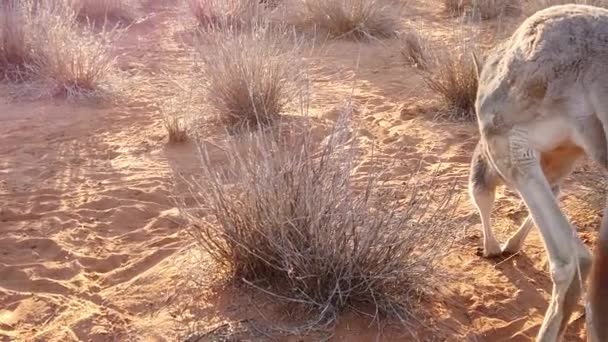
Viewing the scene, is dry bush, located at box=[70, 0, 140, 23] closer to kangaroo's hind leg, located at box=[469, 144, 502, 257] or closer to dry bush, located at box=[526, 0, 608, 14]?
dry bush, located at box=[526, 0, 608, 14]

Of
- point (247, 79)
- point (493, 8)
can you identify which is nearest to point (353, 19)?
point (493, 8)

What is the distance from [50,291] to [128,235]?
899 mm

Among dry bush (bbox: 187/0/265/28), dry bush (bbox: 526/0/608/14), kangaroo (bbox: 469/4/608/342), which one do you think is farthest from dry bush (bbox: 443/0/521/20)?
kangaroo (bbox: 469/4/608/342)

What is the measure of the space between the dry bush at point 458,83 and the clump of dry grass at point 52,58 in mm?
3924

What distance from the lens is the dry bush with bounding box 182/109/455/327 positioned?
158 inches

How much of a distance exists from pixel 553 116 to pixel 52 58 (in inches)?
266

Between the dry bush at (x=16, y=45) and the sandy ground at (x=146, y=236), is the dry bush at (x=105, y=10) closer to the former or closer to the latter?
the dry bush at (x=16, y=45)

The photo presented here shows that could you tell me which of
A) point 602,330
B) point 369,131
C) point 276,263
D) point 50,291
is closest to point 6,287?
point 50,291

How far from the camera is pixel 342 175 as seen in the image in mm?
4113

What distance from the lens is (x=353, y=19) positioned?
1168 centimetres

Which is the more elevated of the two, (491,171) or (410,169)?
(491,171)

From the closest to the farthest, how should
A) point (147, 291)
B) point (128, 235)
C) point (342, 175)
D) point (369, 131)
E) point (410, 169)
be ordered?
point (342, 175), point (147, 291), point (128, 235), point (410, 169), point (369, 131)

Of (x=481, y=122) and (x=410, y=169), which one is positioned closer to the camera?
(x=481, y=122)

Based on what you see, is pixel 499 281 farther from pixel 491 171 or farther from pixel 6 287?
pixel 6 287
